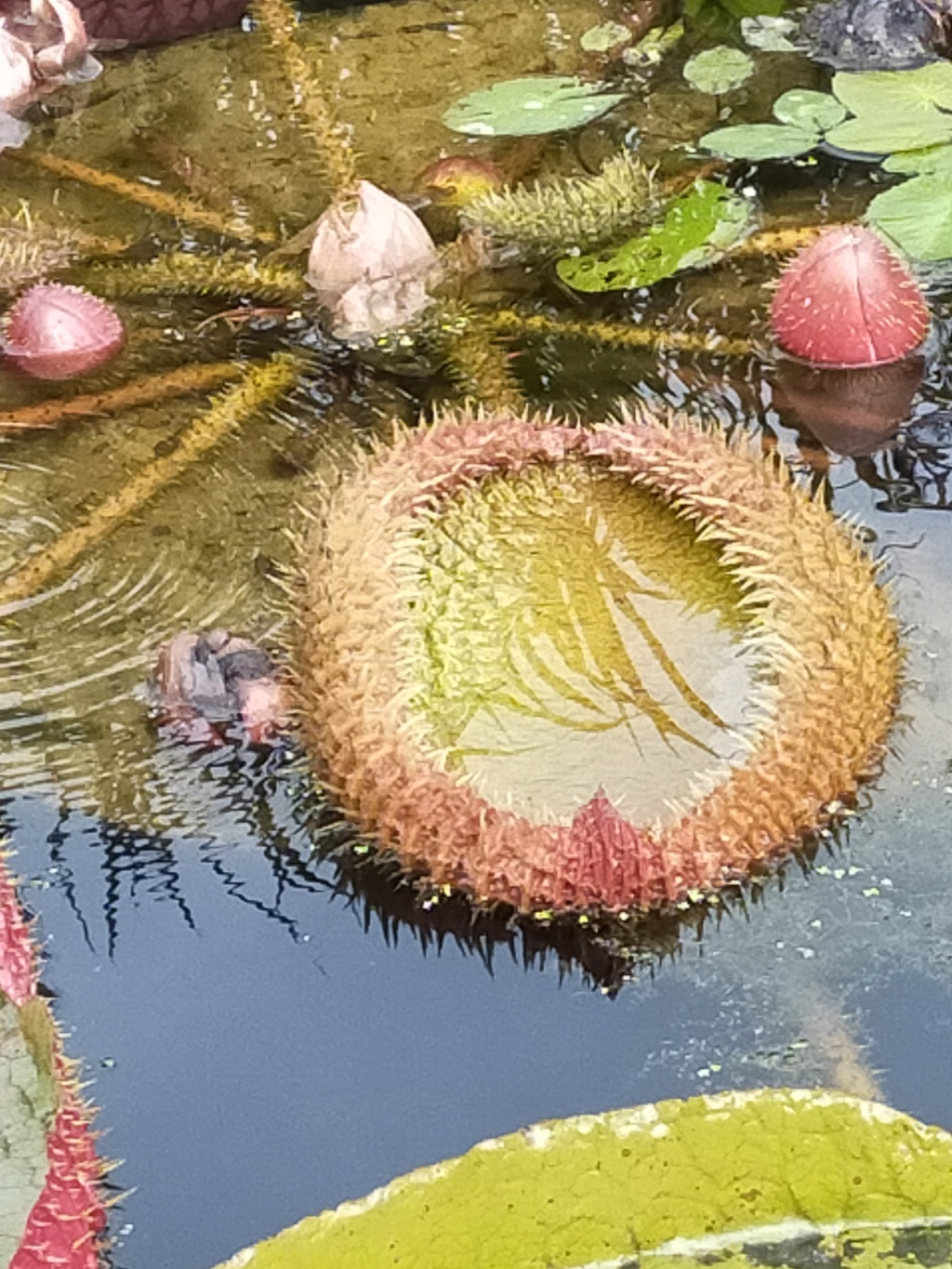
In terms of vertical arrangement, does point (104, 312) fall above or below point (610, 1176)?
above

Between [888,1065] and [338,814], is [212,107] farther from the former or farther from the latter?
[888,1065]

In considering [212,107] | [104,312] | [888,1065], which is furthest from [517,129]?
[888,1065]

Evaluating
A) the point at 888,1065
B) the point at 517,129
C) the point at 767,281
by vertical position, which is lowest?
the point at 888,1065

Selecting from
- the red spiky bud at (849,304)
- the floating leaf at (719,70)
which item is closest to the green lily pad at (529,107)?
the floating leaf at (719,70)

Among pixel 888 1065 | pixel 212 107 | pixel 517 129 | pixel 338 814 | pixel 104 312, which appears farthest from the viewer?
pixel 212 107

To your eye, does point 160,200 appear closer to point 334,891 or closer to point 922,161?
point 922,161

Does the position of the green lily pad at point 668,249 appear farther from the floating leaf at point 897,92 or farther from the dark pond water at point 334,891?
the floating leaf at point 897,92

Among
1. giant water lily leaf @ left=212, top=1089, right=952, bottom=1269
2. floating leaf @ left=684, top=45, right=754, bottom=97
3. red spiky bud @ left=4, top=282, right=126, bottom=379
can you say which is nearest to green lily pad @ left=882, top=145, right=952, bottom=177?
floating leaf @ left=684, top=45, right=754, bottom=97
